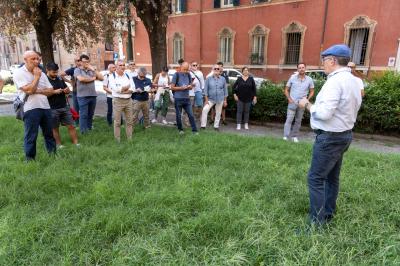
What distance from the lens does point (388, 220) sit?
350 centimetres

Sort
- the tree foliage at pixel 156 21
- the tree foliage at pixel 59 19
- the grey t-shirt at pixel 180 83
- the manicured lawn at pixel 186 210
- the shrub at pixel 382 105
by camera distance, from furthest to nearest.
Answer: the tree foliage at pixel 156 21, the tree foliage at pixel 59 19, the shrub at pixel 382 105, the grey t-shirt at pixel 180 83, the manicured lawn at pixel 186 210

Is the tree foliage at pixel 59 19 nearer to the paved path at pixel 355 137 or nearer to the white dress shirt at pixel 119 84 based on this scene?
the paved path at pixel 355 137

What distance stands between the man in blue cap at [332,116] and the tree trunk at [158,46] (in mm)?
8259

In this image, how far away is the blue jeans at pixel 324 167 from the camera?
3070mm

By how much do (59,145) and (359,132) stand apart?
7508mm

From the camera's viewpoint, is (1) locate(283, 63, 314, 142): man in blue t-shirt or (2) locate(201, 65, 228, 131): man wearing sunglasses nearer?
(1) locate(283, 63, 314, 142): man in blue t-shirt

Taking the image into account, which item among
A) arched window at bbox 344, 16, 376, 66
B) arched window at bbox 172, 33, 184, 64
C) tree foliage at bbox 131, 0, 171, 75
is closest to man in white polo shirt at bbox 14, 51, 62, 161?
tree foliage at bbox 131, 0, 171, 75

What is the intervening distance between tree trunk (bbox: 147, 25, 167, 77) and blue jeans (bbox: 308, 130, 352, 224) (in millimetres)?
8307

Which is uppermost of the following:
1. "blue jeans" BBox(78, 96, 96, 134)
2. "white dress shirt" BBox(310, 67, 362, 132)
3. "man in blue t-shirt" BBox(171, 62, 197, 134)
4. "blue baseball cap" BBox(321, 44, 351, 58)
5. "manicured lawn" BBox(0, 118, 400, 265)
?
"blue baseball cap" BBox(321, 44, 351, 58)

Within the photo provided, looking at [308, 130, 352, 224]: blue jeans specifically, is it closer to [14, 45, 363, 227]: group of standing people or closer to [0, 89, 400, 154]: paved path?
[14, 45, 363, 227]: group of standing people

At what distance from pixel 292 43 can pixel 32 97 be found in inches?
755

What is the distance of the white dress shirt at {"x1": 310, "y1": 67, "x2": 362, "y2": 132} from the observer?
293 cm

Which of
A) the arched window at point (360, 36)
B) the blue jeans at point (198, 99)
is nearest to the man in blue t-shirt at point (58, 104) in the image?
the blue jeans at point (198, 99)

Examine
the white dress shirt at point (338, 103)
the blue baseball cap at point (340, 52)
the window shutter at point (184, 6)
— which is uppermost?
the window shutter at point (184, 6)
